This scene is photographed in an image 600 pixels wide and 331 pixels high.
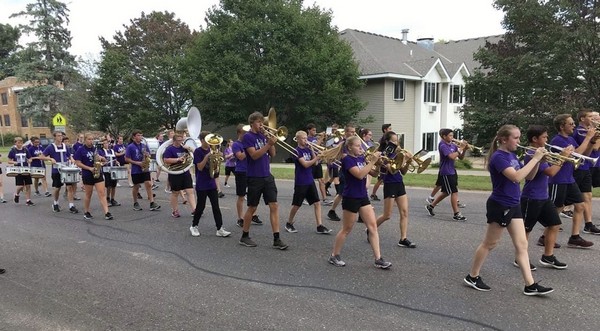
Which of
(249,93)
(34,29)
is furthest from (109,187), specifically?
(34,29)

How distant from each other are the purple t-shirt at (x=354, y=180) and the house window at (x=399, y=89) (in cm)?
2409

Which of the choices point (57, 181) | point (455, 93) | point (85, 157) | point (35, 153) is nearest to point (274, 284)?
point (85, 157)

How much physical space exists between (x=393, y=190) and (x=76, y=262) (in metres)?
4.62

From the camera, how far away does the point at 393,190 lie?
630 cm

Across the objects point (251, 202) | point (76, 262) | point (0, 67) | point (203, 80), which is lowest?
point (76, 262)

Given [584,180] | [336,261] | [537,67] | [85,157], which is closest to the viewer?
[336,261]

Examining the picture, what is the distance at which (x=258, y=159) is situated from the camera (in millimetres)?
6363

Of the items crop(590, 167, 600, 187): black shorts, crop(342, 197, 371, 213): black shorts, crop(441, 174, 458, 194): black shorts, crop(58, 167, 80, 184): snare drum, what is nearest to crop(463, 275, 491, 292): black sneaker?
crop(342, 197, 371, 213): black shorts

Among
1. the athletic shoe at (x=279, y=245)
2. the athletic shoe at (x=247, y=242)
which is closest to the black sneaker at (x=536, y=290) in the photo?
the athletic shoe at (x=279, y=245)

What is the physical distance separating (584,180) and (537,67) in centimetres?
1452

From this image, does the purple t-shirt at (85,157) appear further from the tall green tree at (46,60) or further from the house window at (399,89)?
the tall green tree at (46,60)

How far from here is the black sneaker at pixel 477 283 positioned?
15.4ft

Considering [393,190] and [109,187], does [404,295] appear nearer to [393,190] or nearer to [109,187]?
[393,190]

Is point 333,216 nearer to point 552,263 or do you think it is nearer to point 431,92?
point 552,263
